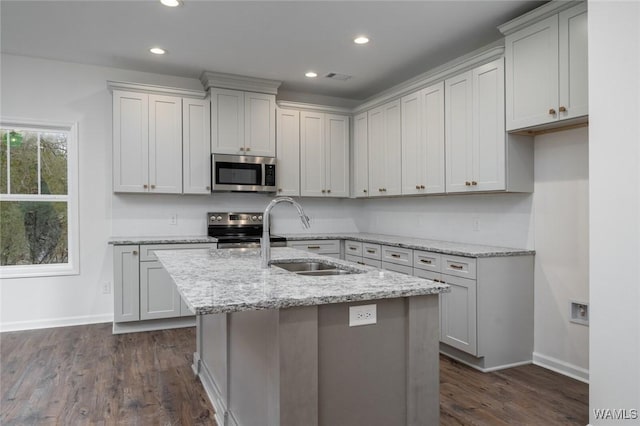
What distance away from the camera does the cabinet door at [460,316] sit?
3.09 m

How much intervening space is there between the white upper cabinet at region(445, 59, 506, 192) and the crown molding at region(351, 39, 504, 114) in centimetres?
6

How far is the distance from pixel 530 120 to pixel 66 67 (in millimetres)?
4371

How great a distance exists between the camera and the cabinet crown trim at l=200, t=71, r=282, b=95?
4465 millimetres

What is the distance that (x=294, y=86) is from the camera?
16.6 ft

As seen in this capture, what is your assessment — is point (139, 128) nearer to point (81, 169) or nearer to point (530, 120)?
point (81, 169)

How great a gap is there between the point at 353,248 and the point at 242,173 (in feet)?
4.91

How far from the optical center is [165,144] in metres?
4.37

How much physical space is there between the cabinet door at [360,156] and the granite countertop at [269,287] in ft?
9.16

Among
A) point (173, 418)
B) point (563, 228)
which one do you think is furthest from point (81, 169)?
point (563, 228)

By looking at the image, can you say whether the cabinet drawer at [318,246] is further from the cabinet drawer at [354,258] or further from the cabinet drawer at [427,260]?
the cabinet drawer at [427,260]

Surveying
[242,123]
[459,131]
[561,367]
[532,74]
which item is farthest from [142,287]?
[532,74]

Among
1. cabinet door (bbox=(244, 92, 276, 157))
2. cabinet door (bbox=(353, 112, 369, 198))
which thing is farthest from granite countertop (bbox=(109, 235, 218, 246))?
cabinet door (bbox=(353, 112, 369, 198))

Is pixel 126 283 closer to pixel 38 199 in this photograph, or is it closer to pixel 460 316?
pixel 38 199

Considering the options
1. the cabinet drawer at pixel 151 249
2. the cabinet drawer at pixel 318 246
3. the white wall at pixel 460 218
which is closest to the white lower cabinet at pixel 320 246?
the cabinet drawer at pixel 318 246
